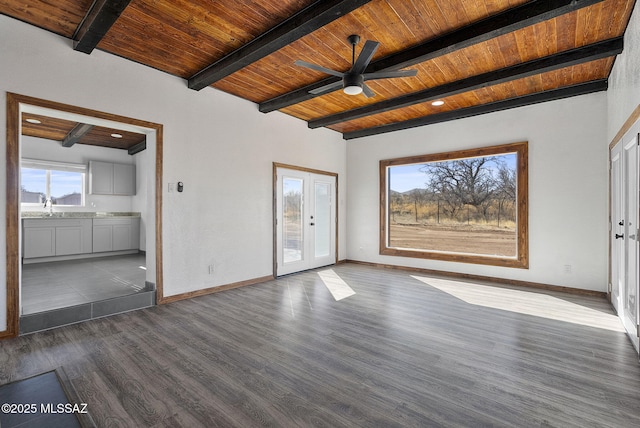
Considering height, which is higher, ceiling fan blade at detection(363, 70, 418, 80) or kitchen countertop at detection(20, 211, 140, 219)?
ceiling fan blade at detection(363, 70, 418, 80)

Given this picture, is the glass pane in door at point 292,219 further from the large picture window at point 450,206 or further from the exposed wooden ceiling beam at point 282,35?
the exposed wooden ceiling beam at point 282,35

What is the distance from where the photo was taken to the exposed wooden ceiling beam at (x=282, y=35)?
266 cm

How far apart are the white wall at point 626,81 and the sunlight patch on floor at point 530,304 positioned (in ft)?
7.02

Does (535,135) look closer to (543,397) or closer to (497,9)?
(497,9)

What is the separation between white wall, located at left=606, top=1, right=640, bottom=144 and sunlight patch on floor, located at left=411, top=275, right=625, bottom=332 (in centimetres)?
214

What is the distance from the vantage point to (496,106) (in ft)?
16.7

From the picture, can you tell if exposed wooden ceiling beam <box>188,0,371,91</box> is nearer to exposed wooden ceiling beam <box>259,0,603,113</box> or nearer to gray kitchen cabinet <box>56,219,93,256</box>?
exposed wooden ceiling beam <box>259,0,603,113</box>

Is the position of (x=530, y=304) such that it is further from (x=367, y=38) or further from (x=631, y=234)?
(x=367, y=38)

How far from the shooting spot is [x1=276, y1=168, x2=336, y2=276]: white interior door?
569cm

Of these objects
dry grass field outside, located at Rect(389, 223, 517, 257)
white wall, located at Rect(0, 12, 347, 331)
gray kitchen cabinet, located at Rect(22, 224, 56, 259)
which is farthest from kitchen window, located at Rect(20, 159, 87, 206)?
dry grass field outside, located at Rect(389, 223, 517, 257)

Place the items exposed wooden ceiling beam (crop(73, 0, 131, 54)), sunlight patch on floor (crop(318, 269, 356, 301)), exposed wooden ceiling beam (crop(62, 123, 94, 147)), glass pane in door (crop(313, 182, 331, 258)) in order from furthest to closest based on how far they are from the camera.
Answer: glass pane in door (crop(313, 182, 331, 258))
exposed wooden ceiling beam (crop(62, 123, 94, 147))
sunlight patch on floor (crop(318, 269, 356, 301))
exposed wooden ceiling beam (crop(73, 0, 131, 54))

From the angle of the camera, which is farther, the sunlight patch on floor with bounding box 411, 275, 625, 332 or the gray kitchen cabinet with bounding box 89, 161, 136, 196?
the gray kitchen cabinet with bounding box 89, 161, 136, 196

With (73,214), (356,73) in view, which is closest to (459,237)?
(356,73)

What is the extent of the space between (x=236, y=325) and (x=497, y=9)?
3.99m
